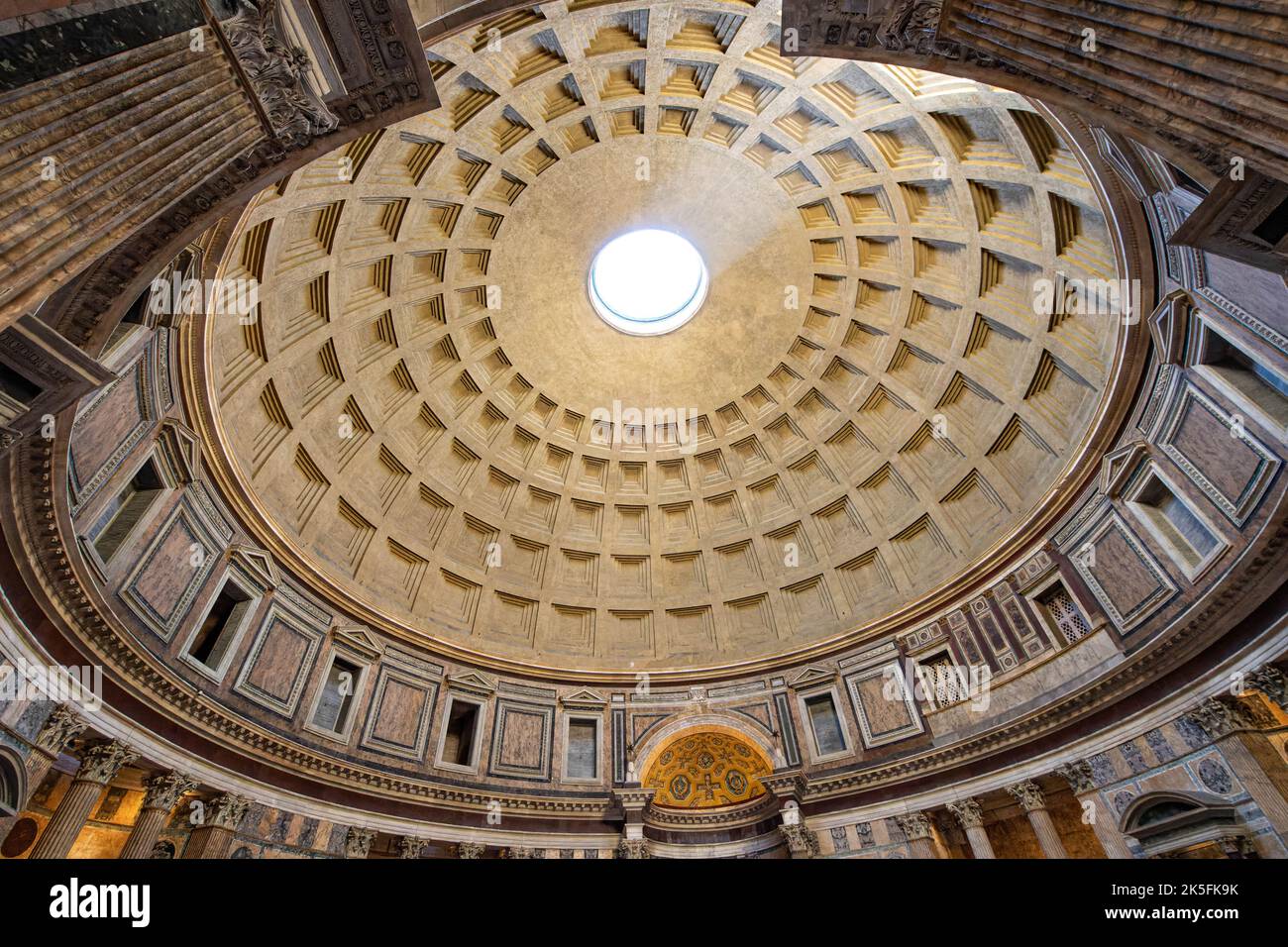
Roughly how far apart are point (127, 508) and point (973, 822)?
21.0 m

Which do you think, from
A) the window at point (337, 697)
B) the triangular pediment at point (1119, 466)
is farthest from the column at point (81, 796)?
the triangular pediment at point (1119, 466)

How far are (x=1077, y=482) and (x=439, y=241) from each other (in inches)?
780

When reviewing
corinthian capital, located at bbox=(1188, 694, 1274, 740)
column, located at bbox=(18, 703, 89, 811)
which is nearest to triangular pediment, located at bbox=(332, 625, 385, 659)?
column, located at bbox=(18, 703, 89, 811)

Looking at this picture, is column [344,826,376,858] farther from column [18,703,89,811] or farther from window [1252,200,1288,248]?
window [1252,200,1288,248]

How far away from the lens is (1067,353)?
711 inches

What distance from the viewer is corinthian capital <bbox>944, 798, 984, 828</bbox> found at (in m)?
16.5

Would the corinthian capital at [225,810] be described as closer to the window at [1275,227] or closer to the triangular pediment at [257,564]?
the triangular pediment at [257,564]

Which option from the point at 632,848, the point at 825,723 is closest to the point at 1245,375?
the point at 825,723

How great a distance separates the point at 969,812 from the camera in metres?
16.5

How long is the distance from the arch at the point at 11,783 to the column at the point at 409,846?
8.72 meters

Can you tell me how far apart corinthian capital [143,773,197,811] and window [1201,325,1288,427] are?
2172 cm

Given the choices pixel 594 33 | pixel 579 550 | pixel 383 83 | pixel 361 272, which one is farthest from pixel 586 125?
pixel 579 550

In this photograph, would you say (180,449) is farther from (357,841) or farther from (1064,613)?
(1064,613)

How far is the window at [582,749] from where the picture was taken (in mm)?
20969
